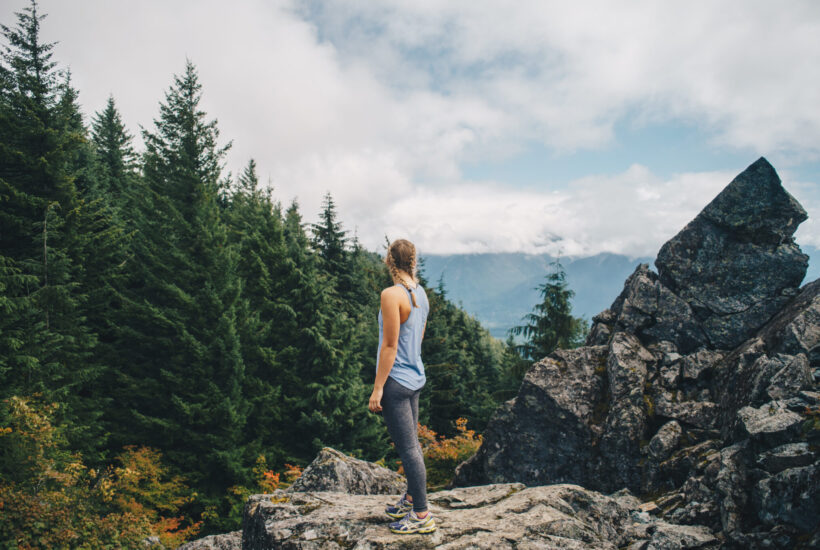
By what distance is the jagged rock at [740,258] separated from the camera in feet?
34.7

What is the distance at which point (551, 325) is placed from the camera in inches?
966

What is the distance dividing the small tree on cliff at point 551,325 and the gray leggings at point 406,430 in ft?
66.9

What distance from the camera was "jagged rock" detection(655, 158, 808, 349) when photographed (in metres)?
10.6

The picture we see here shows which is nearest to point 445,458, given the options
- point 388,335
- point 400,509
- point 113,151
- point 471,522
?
point 471,522

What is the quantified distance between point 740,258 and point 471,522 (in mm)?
10947

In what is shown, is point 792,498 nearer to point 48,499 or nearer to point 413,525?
point 413,525

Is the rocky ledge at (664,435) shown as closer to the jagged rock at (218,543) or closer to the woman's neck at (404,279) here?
the jagged rock at (218,543)

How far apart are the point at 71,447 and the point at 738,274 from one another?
24082mm

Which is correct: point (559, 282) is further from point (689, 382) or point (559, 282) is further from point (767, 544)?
point (767, 544)

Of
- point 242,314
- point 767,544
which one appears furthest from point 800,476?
point 242,314

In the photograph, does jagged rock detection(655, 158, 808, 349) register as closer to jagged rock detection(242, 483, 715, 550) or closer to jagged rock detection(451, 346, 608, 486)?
jagged rock detection(451, 346, 608, 486)

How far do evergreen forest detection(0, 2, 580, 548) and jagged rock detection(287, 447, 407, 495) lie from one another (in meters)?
7.67

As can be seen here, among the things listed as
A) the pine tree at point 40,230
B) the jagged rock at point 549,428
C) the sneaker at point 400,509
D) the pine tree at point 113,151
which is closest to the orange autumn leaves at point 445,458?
the jagged rock at point 549,428

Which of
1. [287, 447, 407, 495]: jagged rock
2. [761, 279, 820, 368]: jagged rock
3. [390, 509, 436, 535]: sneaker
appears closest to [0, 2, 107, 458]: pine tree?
[287, 447, 407, 495]: jagged rock
